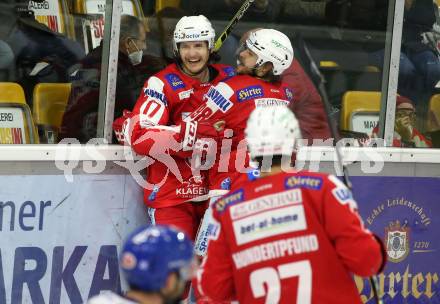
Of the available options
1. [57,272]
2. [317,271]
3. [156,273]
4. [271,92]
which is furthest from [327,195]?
[57,272]

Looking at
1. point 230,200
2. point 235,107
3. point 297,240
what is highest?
point 235,107

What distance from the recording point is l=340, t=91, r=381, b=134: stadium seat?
6895mm

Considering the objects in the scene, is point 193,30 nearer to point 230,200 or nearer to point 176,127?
point 176,127

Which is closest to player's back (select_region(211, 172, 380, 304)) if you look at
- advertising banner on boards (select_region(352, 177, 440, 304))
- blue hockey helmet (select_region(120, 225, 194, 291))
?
blue hockey helmet (select_region(120, 225, 194, 291))

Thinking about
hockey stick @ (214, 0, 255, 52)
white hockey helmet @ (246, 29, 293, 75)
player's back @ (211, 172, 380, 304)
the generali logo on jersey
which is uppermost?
hockey stick @ (214, 0, 255, 52)

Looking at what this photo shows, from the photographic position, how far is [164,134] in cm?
610

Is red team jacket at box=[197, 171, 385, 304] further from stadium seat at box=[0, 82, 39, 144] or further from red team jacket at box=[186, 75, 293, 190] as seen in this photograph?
stadium seat at box=[0, 82, 39, 144]

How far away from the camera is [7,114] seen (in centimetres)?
603

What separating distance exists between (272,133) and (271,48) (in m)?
1.68

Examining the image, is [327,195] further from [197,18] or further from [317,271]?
[197,18]

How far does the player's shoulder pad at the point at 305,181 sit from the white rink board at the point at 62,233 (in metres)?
1.93

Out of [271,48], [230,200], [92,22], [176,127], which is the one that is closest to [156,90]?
[176,127]

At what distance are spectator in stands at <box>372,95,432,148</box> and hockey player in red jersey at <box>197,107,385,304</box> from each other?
239cm

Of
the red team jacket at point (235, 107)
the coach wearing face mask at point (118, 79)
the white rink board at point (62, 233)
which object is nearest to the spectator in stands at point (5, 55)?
the coach wearing face mask at point (118, 79)
